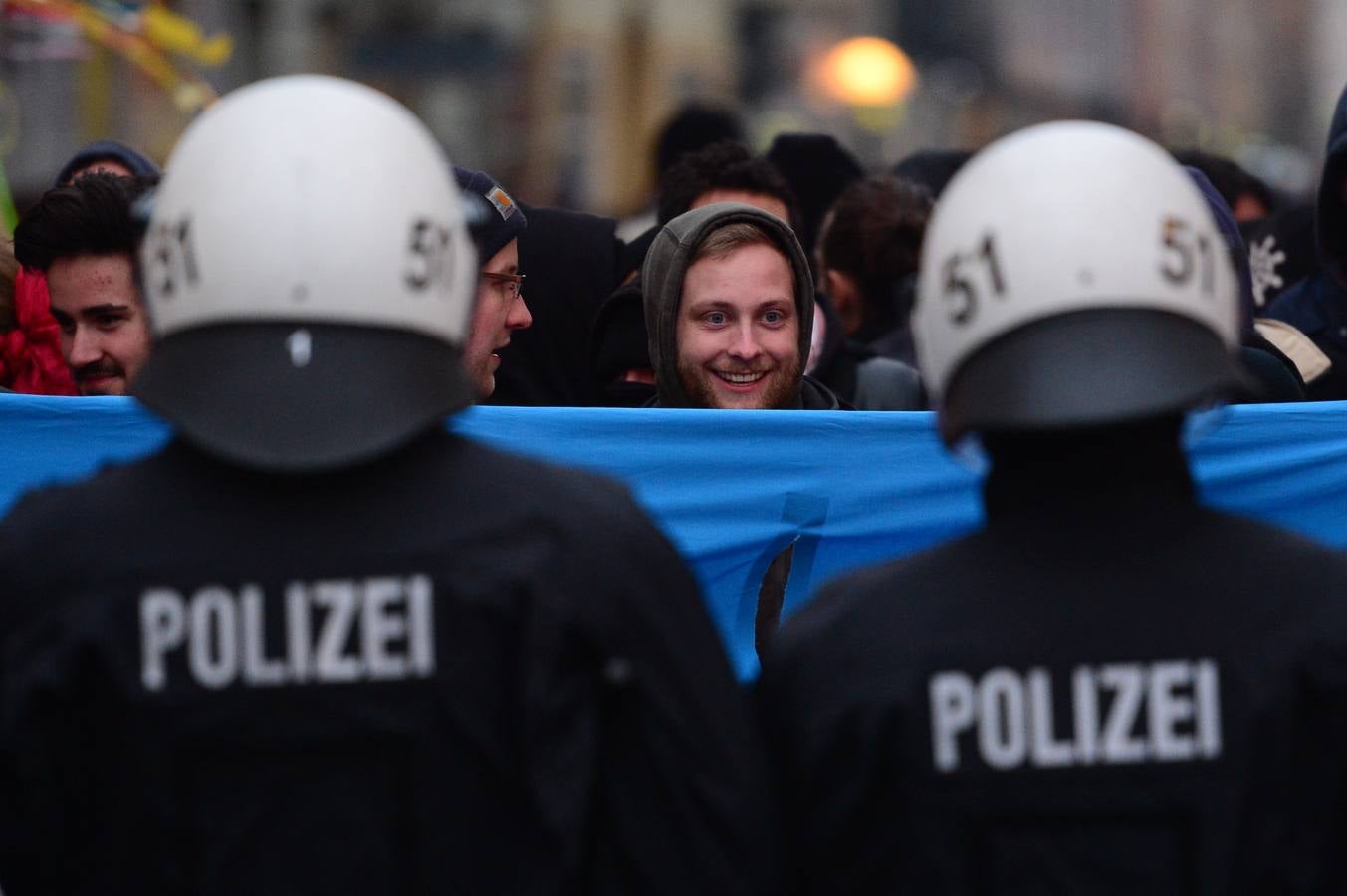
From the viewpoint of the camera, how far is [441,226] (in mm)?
2408

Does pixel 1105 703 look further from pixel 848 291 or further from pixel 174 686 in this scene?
pixel 848 291

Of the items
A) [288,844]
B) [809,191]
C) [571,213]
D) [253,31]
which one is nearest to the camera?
[288,844]

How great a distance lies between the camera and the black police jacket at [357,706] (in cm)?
227

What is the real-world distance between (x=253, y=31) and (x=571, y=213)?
69.6 ft

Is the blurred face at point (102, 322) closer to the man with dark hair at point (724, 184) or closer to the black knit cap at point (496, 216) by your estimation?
the black knit cap at point (496, 216)

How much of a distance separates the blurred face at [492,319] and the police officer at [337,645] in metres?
2.27

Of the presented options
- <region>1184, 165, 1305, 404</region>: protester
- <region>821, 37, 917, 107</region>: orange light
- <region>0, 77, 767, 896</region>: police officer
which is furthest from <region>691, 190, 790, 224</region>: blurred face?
<region>821, 37, 917, 107</region>: orange light

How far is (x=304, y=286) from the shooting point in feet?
7.59

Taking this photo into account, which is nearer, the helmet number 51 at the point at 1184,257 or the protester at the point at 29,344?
the helmet number 51 at the point at 1184,257

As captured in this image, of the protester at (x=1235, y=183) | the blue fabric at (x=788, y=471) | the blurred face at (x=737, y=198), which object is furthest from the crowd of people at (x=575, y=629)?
the protester at (x=1235, y=183)

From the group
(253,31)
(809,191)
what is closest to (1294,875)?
(809,191)

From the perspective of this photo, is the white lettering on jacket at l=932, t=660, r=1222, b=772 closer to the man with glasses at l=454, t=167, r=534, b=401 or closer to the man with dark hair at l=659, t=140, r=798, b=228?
the man with glasses at l=454, t=167, r=534, b=401

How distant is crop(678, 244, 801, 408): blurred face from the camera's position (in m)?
4.82

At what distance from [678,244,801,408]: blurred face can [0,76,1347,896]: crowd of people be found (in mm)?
2384
